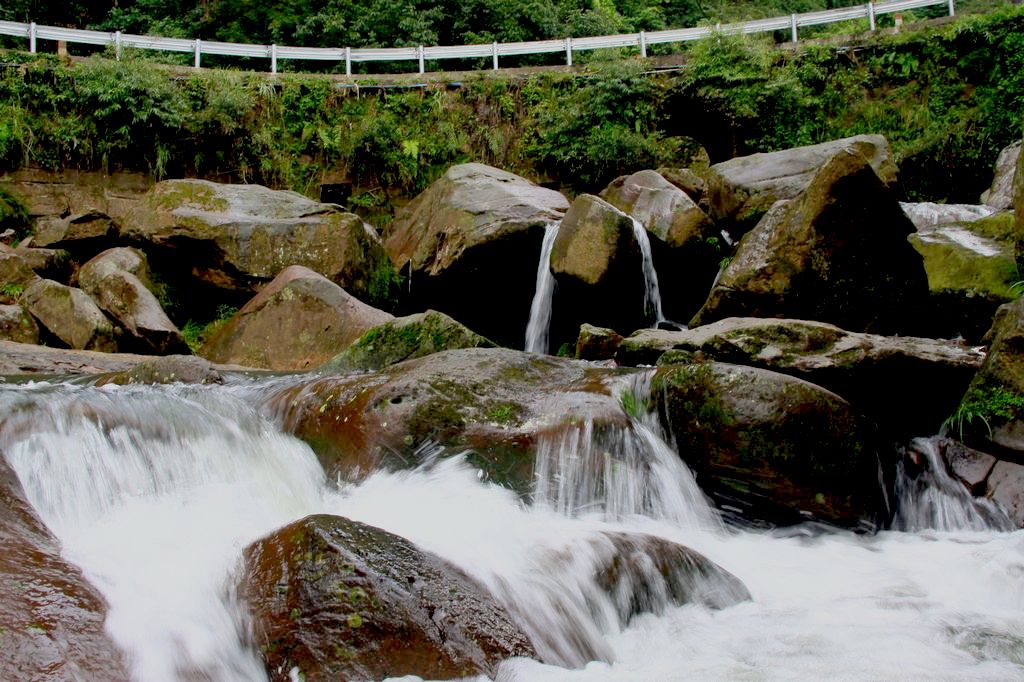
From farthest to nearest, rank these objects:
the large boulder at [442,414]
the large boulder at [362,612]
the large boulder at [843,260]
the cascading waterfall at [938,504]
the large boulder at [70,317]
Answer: the large boulder at [70,317] < the large boulder at [843,260] < the cascading waterfall at [938,504] < the large boulder at [442,414] < the large boulder at [362,612]

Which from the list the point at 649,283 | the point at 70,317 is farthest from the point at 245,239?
the point at 649,283

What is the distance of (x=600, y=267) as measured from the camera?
33.3 feet

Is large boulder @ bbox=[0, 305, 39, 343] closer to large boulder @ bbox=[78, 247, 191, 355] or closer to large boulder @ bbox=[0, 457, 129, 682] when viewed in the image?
large boulder @ bbox=[78, 247, 191, 355]

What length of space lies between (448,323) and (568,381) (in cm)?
208

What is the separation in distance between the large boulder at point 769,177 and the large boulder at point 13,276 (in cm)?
1003

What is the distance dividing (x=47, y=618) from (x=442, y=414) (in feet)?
9.56

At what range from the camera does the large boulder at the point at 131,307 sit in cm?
1021

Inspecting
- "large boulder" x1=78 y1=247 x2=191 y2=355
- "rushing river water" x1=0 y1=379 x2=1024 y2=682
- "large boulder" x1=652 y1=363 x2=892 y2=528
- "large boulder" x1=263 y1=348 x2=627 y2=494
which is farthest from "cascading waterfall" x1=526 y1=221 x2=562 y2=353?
"large boulder" x1=652 y1=363 x2=892 y2=528

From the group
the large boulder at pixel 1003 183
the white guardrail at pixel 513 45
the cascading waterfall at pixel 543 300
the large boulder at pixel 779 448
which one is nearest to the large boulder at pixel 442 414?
the large boulder at pixel 779 448

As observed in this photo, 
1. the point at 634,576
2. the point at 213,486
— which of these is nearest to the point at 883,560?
the point at 634,576

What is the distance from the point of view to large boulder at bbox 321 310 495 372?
752cm

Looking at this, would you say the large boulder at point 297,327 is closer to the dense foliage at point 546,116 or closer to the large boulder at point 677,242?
the large boulder at point 677,242

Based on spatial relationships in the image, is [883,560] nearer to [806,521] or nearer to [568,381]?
[806,521]

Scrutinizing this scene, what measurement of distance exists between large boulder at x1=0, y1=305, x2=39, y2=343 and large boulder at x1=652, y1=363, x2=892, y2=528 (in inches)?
326
